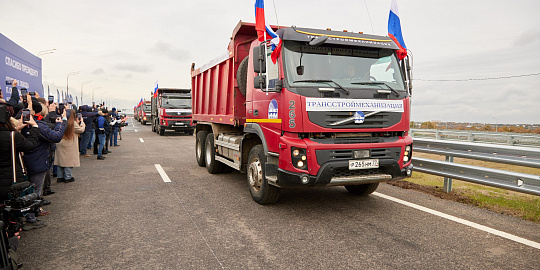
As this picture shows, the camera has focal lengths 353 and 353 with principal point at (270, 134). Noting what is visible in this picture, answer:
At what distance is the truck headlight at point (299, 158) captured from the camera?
15.0ft

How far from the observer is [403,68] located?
17.7 ft

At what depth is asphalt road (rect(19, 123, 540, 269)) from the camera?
346 centimetres

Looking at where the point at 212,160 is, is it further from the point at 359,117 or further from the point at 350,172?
the point at 359,117

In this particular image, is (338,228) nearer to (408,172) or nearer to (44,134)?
(408,172)

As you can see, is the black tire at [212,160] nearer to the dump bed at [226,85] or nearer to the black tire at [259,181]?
the dump bed at [226,85]

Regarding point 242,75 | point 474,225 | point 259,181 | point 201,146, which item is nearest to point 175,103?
point 201,146

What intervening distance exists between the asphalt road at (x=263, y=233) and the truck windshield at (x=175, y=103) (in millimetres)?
15768

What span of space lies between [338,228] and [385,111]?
1.75 metres

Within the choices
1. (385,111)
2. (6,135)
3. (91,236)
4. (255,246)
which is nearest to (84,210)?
Result: (91,236)

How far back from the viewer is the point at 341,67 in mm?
5008

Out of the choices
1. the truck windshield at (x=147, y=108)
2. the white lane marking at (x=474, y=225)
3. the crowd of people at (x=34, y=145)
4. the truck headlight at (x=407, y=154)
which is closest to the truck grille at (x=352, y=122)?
the truck headlight at (x=407, y=154)

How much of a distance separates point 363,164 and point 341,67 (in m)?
1.40

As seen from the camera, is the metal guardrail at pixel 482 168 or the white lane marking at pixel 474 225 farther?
the metal guardrail at pixel 482 168

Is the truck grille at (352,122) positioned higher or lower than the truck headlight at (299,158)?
higher
